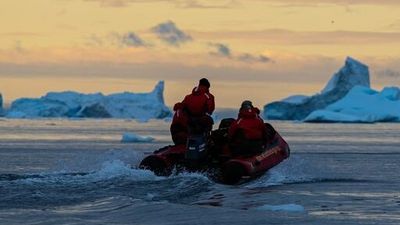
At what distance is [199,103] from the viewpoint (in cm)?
1802

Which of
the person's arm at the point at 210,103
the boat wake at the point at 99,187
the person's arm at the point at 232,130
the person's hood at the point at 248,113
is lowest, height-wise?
the boat wake at the point at 99,187

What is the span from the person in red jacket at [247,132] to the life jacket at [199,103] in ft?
1.92

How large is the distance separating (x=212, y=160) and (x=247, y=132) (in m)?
0.84

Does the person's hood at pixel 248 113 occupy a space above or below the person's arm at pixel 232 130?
above

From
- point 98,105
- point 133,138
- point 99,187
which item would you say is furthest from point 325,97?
point 99,187

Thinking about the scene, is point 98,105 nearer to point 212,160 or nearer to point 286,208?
point 212,160

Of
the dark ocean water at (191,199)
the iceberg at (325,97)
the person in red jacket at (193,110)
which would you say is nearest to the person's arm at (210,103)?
the person in red jacket at (193,110)

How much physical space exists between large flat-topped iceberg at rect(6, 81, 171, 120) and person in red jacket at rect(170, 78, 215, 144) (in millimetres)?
106031

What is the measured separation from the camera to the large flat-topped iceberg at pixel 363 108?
96.8 m

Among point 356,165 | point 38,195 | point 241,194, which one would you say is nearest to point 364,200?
point 241,194

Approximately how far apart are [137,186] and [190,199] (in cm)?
170

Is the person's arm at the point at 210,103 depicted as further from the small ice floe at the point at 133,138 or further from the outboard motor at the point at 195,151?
the small ice floe at the point at 133,138

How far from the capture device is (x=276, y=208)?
1335cm

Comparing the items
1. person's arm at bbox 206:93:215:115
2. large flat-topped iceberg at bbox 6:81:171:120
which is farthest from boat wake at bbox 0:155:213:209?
large flat-topped iceberg at bbox 6:81:171:120
